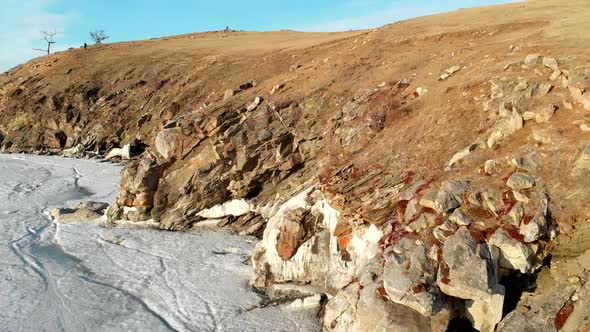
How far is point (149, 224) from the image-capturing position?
822 inches

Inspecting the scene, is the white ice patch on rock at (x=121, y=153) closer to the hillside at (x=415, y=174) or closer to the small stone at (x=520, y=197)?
the hillside at (x=415, y=174)

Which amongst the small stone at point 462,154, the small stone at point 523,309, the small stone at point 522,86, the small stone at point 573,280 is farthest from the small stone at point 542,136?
the small stone at point 523,309

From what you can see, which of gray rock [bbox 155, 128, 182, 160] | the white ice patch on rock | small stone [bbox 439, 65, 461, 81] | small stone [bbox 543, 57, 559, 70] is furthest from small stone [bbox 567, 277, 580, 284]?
the white ice patch on rock

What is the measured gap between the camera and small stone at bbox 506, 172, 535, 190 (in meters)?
10.6

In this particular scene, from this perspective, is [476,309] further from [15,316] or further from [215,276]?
[15,316]

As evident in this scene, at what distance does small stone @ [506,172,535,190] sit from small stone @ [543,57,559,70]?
517cm

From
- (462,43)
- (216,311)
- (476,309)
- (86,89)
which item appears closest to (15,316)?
(216,311)

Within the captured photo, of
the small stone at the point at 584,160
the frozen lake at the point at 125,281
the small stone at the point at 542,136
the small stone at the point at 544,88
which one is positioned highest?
the small stone at the point at 544,88

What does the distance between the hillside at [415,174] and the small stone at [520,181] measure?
0.03 m

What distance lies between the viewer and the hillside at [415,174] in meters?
9.80

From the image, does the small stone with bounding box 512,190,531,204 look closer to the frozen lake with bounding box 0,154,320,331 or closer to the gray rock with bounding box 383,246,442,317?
the gray rock with bounding box 383,246,442,317

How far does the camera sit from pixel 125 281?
50.7ft

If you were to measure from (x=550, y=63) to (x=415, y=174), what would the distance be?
548 centimetres

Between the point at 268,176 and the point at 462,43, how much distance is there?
36.0ft
